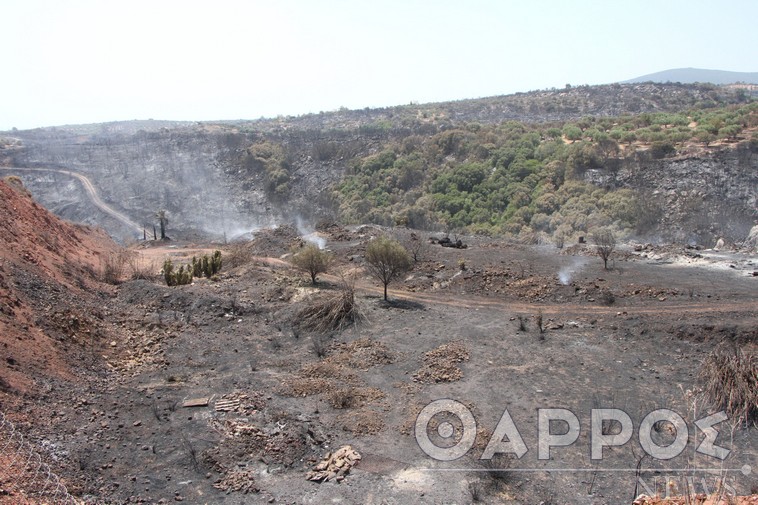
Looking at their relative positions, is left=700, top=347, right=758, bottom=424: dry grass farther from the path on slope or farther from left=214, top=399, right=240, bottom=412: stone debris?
the path on slope

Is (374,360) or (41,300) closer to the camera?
(374,360)

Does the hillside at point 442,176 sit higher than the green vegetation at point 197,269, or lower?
higher

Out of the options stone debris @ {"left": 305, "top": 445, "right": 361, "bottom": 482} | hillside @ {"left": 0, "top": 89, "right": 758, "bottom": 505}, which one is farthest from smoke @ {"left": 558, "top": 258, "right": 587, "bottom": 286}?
stone debris @ {"left": 305, "top": 445, "right": 361, "bottom": 482}

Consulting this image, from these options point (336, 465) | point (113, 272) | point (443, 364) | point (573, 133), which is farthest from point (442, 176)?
point (336, 465)

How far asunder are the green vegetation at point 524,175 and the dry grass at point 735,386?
62.3 ft

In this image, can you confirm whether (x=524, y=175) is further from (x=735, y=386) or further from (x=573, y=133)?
(x=735, y=386)

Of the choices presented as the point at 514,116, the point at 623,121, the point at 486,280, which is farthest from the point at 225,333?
the point at 514,116

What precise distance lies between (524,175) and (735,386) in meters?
34.4

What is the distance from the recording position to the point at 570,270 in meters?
19.8

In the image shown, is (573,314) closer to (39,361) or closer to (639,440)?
(639,440)

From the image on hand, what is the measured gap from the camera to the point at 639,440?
30.5 feet

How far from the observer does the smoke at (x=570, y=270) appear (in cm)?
1845

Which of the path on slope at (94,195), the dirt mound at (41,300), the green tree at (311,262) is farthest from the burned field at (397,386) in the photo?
the path on slope at (94,195)

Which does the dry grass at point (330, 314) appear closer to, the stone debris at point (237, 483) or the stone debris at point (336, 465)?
the stone debris at point (336, 465)
